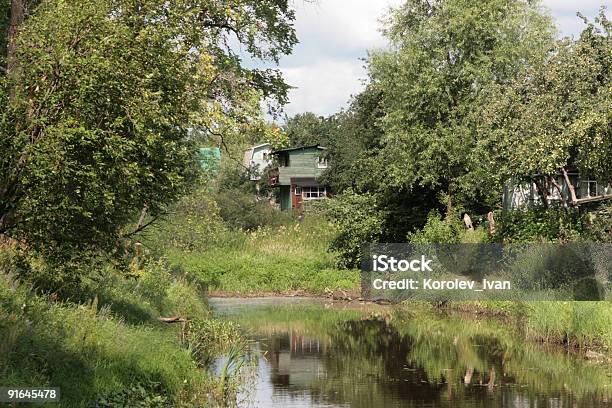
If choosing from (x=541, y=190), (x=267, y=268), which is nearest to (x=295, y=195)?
(x=267, y=268)

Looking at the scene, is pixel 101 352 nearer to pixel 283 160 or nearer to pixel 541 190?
pixel 541 190

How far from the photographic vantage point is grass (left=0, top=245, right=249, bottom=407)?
11.8 m

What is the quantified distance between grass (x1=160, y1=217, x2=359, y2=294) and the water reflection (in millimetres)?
10001

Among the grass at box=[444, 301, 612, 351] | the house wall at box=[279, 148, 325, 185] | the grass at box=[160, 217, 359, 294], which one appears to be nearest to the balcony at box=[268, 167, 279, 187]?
the house wall at box=[279, 148, 325, 185]

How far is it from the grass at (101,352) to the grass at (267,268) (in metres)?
22.0

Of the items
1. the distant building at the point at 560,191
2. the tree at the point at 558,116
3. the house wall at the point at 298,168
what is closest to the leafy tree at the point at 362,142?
the distant building at the point at 560,191

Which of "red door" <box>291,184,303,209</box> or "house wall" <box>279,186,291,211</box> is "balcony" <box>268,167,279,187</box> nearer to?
"house wall" <box>279,186,291,211</box>

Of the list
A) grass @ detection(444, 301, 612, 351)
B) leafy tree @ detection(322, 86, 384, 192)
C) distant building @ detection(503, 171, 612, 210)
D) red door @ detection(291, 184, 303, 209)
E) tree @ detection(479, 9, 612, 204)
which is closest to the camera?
grass @ detection(444, 301, 612, 351)

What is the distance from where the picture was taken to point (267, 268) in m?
43.4

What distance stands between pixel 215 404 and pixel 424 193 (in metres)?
29.7

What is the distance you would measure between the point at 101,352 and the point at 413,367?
10.9m

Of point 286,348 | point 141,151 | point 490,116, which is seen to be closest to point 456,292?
point 490,116

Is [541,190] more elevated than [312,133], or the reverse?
[312,133]

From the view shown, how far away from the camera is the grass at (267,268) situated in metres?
42.1
